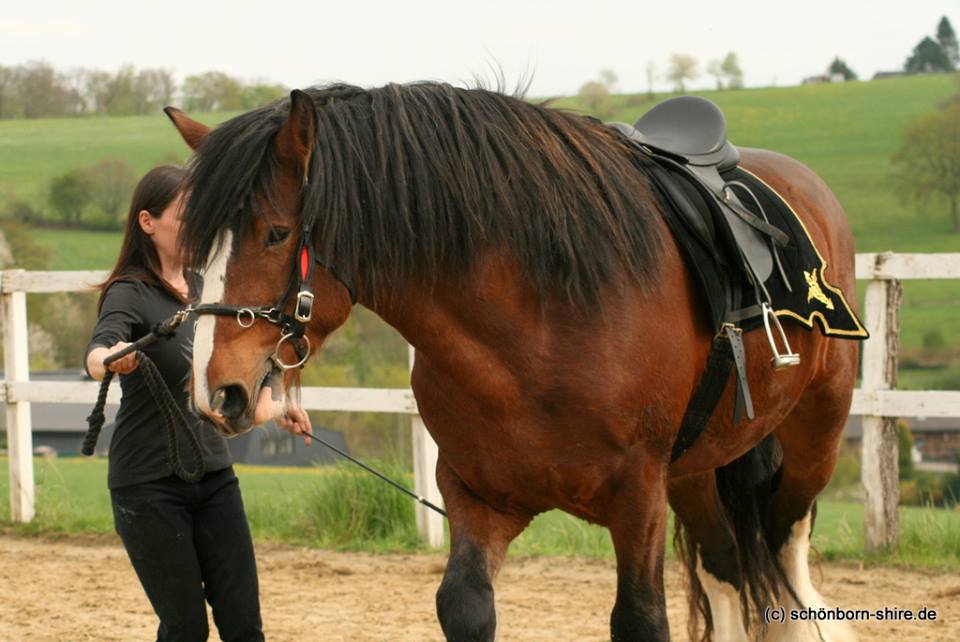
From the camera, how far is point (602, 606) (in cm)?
543

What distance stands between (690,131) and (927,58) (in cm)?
8968

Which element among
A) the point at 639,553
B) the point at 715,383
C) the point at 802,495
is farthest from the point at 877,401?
the point at 639,553

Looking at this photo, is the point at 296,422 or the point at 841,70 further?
the point at 841,70

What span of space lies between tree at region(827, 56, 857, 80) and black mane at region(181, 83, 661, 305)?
8231cm

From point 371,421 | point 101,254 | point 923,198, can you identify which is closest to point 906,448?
point 371,421

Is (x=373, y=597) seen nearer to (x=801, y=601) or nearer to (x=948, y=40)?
(x=801, y=601)

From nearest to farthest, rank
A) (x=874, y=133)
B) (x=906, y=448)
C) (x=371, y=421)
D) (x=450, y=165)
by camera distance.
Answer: (x=450, y=165), (x=371, y=421), (x=906, y=448), (x=874, y=133)

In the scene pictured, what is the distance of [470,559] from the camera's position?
315 centimetres

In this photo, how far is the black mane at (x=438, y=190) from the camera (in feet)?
8.70

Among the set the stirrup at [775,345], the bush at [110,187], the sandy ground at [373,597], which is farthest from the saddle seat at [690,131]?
the bush at [110,187]

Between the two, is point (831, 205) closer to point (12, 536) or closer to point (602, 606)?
point (602, 606)

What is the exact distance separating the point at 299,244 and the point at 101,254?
35.1m

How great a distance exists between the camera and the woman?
3.42 m

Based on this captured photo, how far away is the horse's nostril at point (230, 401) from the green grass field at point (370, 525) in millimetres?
4200
